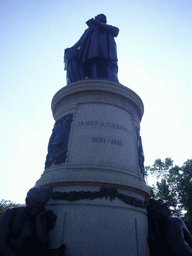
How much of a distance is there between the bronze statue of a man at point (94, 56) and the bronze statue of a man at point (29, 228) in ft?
20.7

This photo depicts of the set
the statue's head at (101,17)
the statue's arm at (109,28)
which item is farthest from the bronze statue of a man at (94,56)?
the statue's head at (101,17)

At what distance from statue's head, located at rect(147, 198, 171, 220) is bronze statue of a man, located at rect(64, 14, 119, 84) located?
220 inches

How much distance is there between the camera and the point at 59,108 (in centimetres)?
804

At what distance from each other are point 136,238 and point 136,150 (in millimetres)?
2764

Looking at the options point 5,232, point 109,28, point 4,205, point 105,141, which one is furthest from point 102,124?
point 4,205

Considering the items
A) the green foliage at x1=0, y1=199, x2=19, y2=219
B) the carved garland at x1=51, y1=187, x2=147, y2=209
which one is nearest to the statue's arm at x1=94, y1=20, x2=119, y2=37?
the carved garland at x1=51, y1=187, x2=147, y2=209

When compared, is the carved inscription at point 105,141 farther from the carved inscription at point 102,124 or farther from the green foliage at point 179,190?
the green foliage at point 179,190

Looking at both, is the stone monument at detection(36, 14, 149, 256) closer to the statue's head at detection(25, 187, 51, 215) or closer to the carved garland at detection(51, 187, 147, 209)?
the carved garland at detection(51, 187, 147, 209)

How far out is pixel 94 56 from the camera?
357 inches

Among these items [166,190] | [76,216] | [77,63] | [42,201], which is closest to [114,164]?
[76,216]

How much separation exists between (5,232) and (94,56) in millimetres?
7639

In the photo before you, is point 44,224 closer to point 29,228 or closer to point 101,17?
point 29,228

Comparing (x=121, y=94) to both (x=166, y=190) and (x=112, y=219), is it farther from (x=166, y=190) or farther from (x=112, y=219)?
(x=166, y=190)

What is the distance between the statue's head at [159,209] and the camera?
5230 mm
